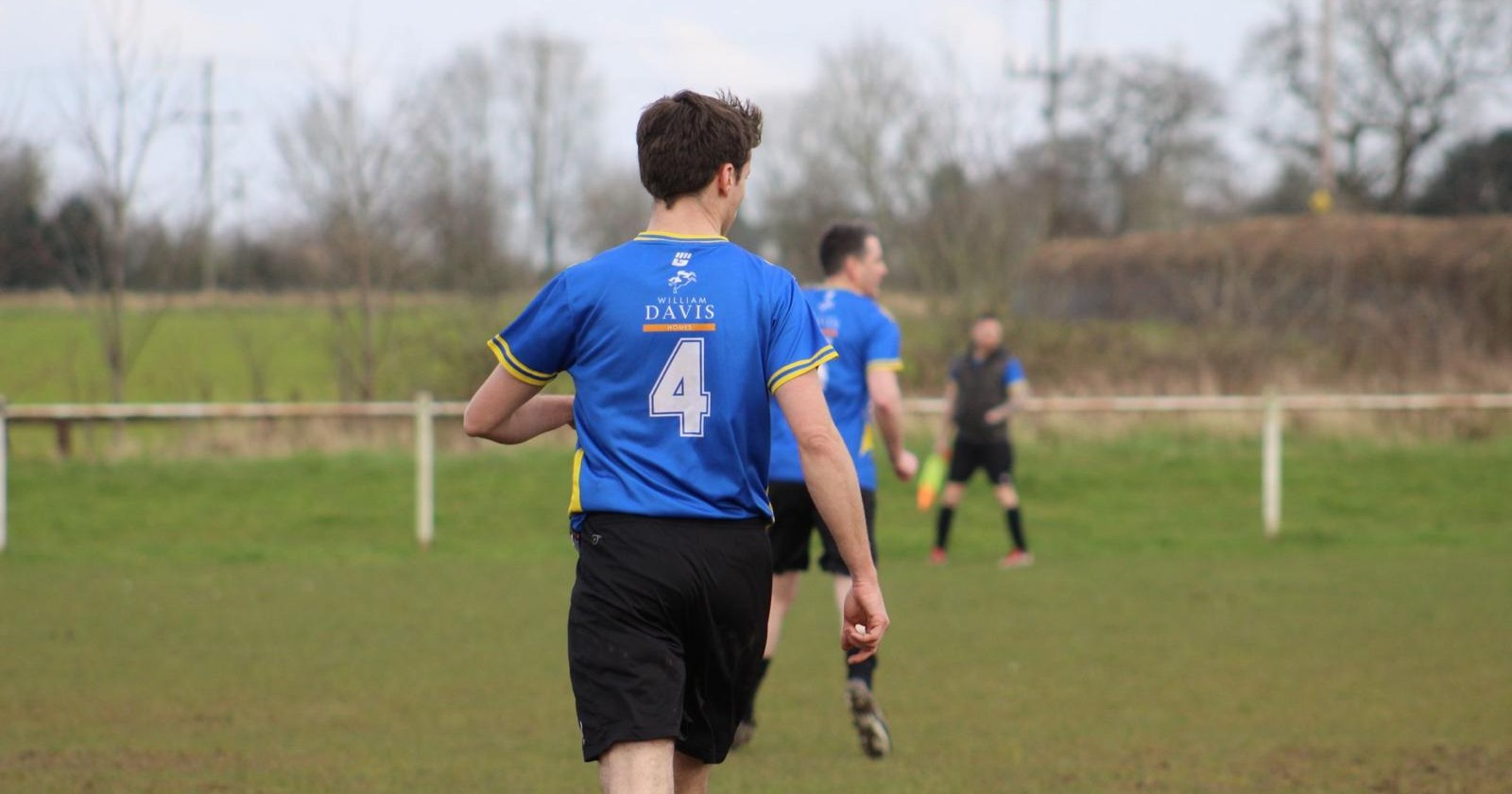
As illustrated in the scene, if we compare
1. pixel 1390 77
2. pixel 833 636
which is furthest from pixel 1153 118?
pixel 833 636

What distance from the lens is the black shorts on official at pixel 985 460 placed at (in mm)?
13344

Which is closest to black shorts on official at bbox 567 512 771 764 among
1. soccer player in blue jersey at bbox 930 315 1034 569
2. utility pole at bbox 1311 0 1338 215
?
soccer player in blue jersey at bbox 930 315 1034 569

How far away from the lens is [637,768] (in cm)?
308

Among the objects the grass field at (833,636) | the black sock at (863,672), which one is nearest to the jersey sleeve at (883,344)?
the black sock at (863,672)

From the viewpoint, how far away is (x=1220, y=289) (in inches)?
944

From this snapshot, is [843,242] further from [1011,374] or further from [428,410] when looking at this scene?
[428,410]

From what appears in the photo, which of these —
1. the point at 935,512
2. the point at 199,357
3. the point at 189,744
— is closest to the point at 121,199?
the point at 199,357

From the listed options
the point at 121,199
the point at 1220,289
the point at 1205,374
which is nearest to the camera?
the point at 121,199

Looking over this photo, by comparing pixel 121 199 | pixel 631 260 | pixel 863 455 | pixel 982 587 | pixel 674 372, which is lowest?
pixel 982 587

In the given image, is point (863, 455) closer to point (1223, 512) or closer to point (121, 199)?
point (1223, 512)

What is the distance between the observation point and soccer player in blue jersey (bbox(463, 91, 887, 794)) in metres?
3.14

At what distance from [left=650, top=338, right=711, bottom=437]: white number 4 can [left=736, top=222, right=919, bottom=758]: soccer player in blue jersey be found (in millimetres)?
3215

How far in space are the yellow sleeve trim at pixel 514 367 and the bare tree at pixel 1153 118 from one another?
126 ft

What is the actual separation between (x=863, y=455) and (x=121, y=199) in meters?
14.6
